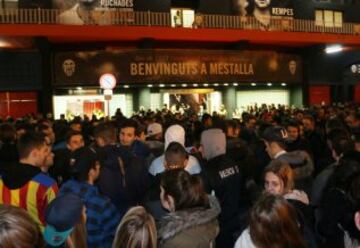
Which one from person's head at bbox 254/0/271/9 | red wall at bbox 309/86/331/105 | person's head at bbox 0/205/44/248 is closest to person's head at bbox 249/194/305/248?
person's head at bbox 0/205/44/248

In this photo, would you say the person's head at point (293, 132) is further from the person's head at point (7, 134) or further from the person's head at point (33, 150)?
the person's head at point (33, 150)

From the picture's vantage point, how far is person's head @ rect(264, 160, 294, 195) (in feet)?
14.6

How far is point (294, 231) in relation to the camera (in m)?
3.30

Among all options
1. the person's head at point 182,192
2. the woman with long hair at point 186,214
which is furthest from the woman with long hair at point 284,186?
the person's head at point 182,192

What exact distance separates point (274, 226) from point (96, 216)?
1.64 metres

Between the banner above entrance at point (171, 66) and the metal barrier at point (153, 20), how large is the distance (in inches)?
82.6

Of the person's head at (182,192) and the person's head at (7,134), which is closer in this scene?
the person's head at (182,192)

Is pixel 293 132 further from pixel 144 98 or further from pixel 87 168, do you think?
pixel 144 98

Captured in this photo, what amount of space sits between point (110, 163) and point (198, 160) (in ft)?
3.74

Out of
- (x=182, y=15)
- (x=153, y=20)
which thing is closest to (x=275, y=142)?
(x=153, y=20)

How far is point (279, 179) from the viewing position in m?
4.46

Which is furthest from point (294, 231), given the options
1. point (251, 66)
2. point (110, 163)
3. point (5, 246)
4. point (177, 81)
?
point (251, 66)

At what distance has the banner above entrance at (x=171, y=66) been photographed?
2384cm

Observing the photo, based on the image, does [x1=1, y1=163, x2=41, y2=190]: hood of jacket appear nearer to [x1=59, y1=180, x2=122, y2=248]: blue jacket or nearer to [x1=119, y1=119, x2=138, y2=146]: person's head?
[x1=59, y1=180, x2=122, y2=248]: blue jacket
